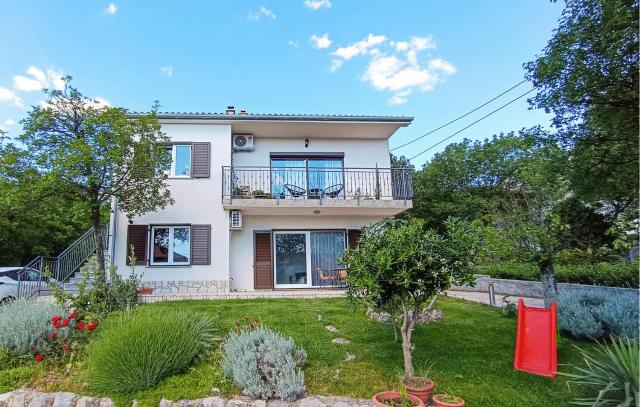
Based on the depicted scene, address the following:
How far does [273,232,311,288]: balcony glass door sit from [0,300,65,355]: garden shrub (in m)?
7.88

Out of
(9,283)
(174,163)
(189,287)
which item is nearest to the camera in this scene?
(9,283)

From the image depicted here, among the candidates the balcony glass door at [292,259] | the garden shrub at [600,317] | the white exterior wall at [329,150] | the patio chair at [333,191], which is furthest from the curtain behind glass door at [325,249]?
the garden shrub at [600,317]

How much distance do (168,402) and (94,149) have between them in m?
7.76

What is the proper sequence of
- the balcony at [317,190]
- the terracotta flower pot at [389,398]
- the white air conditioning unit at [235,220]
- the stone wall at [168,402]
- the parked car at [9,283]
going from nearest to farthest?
the terracotta flower pot at [389,398]
the stone wall at [168,402]
the parked car at [9,283]
the balcony at [317,190]
the white air conditioning unit at [235,220]

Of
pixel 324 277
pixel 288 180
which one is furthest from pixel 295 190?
pixel 324 277

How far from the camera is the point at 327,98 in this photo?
16375 millimetres

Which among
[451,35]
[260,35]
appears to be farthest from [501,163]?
[260,35]

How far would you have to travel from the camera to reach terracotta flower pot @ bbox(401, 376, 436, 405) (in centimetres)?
400

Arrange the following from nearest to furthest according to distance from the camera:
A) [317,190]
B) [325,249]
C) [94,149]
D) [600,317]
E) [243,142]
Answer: [600,317] → [94,149] → [317,190] → [243,142] → [325,249]

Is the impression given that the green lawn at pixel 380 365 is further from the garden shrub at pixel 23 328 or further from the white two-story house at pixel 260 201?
the white two-story house at pixel 260 201

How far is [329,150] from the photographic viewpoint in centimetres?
1405

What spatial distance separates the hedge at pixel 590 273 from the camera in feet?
34.0

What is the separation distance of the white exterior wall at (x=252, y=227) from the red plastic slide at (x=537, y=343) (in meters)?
8.72

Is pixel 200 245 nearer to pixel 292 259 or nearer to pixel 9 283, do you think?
pixel 292 259
